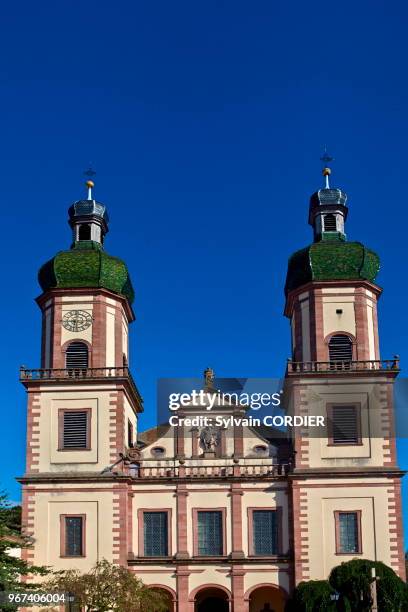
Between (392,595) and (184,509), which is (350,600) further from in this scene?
(184,509)

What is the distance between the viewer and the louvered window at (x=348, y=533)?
50.7m

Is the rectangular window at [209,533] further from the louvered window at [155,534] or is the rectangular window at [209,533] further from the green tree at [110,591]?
the green tree at [110,591]

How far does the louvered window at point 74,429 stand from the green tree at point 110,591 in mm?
6080

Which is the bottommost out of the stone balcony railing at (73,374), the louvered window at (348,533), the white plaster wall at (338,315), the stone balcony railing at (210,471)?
the louvered window at (348,533)

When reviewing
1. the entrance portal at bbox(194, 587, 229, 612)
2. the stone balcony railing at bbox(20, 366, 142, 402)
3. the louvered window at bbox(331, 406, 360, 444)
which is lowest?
the entrance portal at bbox(194, 587, 229, 612)

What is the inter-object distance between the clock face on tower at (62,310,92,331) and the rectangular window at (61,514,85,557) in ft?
28.2

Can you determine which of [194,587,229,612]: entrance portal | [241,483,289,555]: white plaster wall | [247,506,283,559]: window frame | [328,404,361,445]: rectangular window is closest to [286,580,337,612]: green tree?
[247,506,283,559]: window frame

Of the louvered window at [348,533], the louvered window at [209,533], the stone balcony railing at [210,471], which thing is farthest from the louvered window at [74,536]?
the louvered window at [348,533]

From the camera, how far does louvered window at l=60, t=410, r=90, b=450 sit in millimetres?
52500

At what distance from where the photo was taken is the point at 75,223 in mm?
57625

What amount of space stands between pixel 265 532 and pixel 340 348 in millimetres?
8980

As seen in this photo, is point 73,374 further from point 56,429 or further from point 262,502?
point 262,502

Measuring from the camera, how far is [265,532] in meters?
52.1

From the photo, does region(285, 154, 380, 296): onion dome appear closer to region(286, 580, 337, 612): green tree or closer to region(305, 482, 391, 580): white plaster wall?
region(305, 482, 391, 580): white plaster wall
